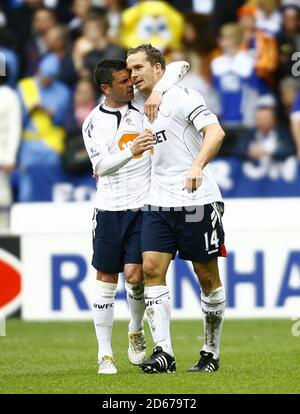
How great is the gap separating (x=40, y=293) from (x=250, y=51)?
4.99 meters

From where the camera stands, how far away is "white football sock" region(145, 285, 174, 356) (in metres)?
7.97

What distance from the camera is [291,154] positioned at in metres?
15.1

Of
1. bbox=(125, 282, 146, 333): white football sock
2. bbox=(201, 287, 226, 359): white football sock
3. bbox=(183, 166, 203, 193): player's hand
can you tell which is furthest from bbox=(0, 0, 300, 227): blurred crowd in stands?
bbox=(183, 166, 203, 193): player's hand

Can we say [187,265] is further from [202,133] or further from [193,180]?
[193,180]

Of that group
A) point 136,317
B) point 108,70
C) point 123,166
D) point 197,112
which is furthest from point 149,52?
point 136,317

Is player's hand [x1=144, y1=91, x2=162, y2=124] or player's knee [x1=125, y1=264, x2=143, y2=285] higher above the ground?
player's hand [x1=144, y1=91, x2=162, y2=124]

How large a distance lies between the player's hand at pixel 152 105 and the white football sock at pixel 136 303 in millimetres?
1254

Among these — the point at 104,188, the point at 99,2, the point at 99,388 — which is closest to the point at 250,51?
the point at 99,2

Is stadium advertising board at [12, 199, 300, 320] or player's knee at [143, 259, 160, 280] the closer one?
player's knee at [143, 259, 160, 280]

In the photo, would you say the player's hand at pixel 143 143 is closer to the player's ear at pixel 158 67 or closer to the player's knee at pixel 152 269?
the player's ear at pixel 158 67

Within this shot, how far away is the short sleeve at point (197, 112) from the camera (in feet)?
25.8

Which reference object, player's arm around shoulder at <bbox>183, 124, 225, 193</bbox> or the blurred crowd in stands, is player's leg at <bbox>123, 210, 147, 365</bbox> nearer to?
player's arm around shoulder at <bbox>183, 124, 225, 193</bbox>

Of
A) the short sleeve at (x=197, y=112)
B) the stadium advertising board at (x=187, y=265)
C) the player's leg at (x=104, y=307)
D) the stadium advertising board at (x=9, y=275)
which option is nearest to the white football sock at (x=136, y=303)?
the player's leg at (x=104, y=307)

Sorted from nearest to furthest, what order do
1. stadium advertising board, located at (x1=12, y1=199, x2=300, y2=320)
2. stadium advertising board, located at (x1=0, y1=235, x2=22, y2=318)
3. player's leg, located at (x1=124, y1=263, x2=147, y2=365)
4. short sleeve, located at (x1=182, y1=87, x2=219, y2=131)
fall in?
short sleeve, located at (x1=182, y1=87, x2=219, y2=131)
player's leg, located at (x1=124, y1=263, x2=147, y2=365)
stadium advertising board, located at (x1=12, y1=199, x2=300, y2=320)
stadium advertising board, located at (x1=0, y1=235, x2=22, y2=318)
